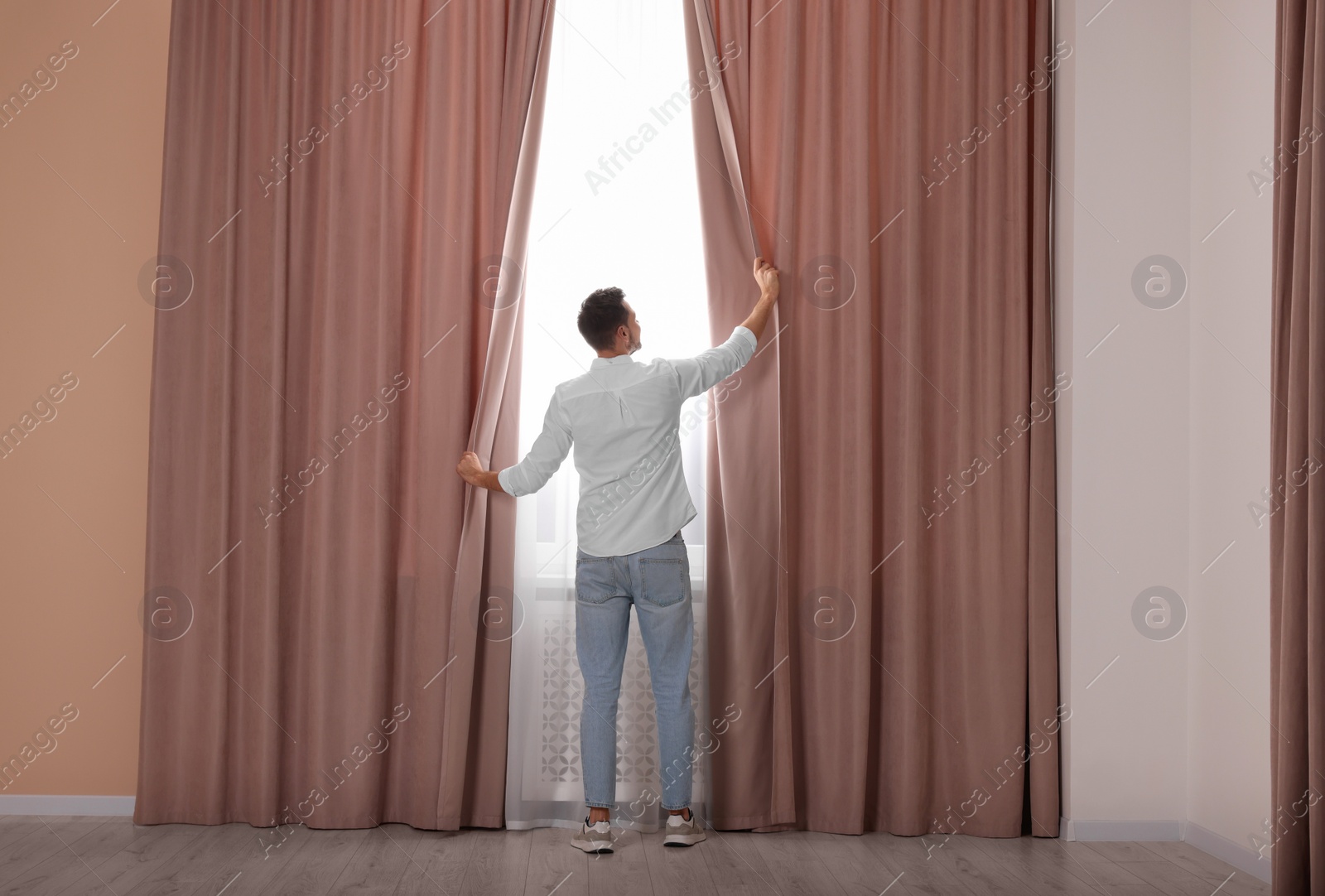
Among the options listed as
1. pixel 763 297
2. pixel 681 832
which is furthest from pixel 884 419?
pixel 681 832

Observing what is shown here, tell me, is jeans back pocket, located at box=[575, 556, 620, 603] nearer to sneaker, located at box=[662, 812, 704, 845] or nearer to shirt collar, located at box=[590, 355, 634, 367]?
shirt collar, located at box=[590, 355, 634, 367]

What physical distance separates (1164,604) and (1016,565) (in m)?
0.45

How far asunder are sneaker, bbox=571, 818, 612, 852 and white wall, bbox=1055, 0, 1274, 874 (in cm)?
141

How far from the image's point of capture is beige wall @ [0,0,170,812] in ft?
9.00

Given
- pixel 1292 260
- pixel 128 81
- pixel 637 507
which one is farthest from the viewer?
pixel 128 81

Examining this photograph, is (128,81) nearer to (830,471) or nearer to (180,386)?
(180,386)

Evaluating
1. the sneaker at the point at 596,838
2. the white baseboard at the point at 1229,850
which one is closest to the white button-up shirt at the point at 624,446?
the sneaker at the point at 596,838

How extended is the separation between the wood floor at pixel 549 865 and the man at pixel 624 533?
161 mm

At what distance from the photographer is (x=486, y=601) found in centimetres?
263

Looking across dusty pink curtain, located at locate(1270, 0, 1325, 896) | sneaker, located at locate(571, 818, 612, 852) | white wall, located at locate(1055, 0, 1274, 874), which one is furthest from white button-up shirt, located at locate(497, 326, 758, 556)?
dusty pink curtain, located at locate(1270, 0, 1325, 896)

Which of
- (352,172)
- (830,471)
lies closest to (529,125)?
(352,172)

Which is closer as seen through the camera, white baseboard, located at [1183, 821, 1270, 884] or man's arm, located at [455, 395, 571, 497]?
white baseboard, located at [1183, 821, 1270, 884]

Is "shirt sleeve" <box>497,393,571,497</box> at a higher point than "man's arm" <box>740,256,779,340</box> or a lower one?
lower

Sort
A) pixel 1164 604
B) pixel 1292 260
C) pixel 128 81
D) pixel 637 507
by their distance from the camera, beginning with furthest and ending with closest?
pixel 128 81
pixel 1164 604
pixel 637 507
pixel 1292 260
